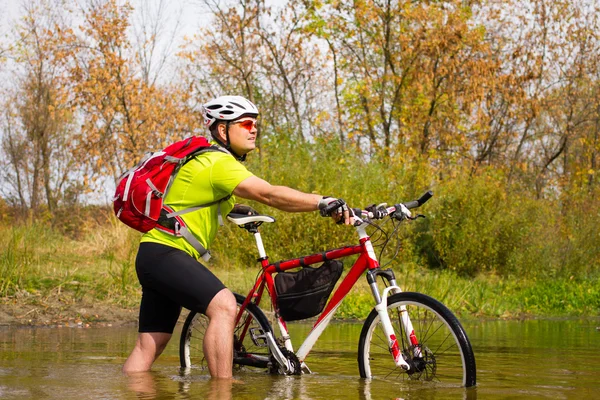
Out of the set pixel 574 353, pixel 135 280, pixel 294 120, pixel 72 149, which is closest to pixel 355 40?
pixel 294 120

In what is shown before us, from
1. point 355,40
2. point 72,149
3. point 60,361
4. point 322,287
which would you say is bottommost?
point 60,361

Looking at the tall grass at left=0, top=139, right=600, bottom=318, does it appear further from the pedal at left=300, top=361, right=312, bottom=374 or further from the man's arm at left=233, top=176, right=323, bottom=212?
the man's arm at left=233, top=176, right=323, bottom=212

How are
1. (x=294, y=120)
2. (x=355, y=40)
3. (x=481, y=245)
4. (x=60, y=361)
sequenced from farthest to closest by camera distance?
(x=294, y=120) < (x=355, y=40) < (x=481, y=245) < (x=60, y=361)

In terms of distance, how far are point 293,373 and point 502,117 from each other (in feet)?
88.7

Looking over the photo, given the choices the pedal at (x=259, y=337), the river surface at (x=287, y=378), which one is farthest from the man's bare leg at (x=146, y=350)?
the pedal at (x=259, y=337)

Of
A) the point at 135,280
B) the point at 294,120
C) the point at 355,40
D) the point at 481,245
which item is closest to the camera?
the point at 135,280

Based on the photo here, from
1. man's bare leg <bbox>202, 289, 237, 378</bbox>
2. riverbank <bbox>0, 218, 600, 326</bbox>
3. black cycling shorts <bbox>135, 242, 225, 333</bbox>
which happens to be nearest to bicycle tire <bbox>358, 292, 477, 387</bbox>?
man's bare leg <bbox>202, 289, 237, 378</bbox>

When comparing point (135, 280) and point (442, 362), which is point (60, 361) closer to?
point (442, 362)

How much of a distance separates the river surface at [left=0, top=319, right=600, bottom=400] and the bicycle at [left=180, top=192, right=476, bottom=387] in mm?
137

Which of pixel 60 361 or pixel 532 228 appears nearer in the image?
pixel 60 361

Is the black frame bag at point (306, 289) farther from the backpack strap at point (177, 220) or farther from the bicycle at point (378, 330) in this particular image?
the backpack strap at point (177, 220)

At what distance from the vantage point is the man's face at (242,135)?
6.03m

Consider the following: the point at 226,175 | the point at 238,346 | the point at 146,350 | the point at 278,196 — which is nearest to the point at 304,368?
the point at 238,346

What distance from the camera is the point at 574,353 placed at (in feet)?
29.0
